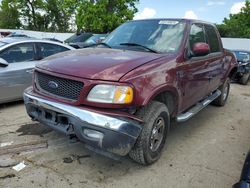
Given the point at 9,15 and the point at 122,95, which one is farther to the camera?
the point at 9,15

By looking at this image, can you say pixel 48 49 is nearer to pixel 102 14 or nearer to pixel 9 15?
pixel 102 14

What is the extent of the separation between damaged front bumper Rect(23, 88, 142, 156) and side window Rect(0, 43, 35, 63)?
3.09 m

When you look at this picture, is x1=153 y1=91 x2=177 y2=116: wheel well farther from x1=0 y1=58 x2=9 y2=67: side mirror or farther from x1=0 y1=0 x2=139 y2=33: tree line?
x1=0 y1=0 x2=139 y2=33: tree line

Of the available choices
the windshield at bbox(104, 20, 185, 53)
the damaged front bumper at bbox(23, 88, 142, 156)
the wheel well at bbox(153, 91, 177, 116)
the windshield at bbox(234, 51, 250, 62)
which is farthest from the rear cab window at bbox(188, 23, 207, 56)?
the windshield at bbox(234, 51, 250, 62)

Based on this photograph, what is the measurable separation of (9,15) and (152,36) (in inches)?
1991

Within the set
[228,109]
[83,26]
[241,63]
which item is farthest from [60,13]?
[228,109]

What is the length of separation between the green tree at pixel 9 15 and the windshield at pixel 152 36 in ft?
159

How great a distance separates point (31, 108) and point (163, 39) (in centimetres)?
210

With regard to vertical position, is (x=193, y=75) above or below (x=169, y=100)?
above

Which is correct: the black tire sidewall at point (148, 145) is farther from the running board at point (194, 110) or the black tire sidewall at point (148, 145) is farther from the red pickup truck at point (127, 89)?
the running board at point (194, 110)

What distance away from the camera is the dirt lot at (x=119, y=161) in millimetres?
3422

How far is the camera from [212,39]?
18.3ft

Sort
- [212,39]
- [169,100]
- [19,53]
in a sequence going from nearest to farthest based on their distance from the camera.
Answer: [169,100] → [212,39] → [19,53]

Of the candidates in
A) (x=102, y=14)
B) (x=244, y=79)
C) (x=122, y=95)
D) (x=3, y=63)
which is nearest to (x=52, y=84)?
(x=122, y=95)
